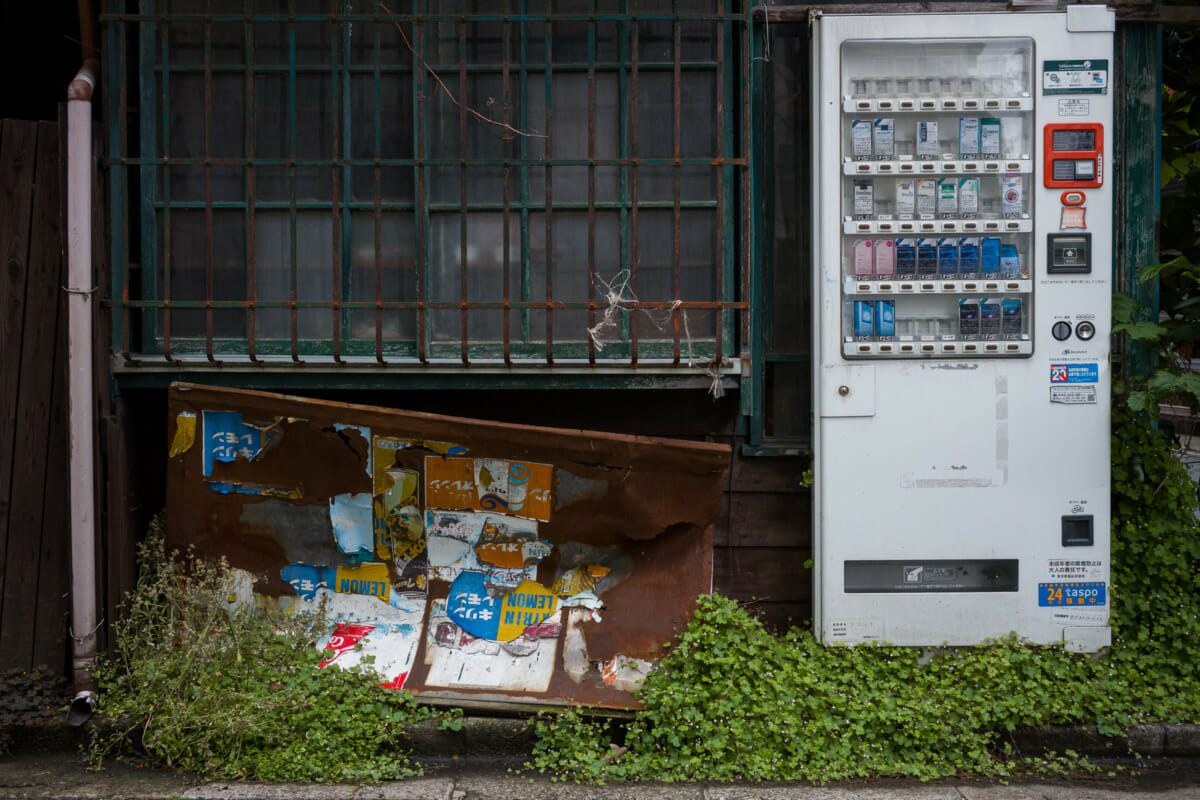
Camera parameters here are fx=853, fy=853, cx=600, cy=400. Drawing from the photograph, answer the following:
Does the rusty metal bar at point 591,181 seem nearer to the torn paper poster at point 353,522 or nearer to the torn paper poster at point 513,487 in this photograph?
the torn paper poster at point 513,487

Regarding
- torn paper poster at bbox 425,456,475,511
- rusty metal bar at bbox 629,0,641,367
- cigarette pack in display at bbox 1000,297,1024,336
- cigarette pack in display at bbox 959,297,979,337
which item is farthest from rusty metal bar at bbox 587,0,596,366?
cigarette pack in display at bbox 1000,297,1024,336

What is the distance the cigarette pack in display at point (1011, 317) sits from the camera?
4.23 meters

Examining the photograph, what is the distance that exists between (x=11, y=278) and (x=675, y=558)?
3644 mm

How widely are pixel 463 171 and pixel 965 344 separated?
266cm

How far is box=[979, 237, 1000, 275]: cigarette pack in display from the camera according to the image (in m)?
4.21

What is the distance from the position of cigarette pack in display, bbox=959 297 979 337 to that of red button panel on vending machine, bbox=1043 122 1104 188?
0.68 metres

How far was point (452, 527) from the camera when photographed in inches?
171

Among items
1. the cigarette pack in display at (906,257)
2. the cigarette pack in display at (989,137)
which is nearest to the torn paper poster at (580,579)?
the cigarette pack in display at (906,257)

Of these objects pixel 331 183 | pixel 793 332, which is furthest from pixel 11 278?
pixel 793 332

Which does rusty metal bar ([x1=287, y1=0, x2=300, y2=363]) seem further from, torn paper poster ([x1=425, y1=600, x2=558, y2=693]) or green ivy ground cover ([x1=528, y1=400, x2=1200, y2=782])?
green ivy ground cover ([x1=528, y1=400, x2=1200, y2=782])

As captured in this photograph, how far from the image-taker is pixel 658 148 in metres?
Result: 4.49

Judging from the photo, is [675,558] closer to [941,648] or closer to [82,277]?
[941,648]

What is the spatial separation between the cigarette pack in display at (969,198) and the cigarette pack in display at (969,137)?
0.13m

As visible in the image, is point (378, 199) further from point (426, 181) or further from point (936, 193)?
point (936, 193)
